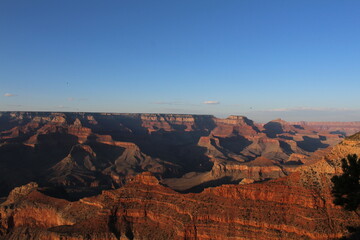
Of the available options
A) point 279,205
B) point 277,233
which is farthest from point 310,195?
point 277,233

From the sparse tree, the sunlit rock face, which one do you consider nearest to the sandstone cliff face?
the sparse tree

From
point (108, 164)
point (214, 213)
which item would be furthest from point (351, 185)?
point (108, 164)

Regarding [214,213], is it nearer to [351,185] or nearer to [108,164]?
[351,185]

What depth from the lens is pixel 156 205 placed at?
161ft

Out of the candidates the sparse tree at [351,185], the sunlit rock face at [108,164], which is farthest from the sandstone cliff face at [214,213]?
the sunlit rock face at [108,164]

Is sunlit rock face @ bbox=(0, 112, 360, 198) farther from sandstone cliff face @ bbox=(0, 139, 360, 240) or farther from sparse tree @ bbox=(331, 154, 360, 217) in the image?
sparse tree @ bbox=(331, 154, 360, 217)

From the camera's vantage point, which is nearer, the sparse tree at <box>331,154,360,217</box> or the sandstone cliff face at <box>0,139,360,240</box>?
the sparse tree at <box>331,154,360,217</box>

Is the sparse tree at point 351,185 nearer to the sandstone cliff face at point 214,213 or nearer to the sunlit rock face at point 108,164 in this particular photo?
the sandstone cliff face at point 214,213

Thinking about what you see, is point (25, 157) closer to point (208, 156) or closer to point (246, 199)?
point (208, 156)

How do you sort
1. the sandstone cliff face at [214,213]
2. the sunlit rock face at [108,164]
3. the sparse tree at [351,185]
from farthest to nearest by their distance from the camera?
the sunlit rock face at [108,164]
the sandstone cliff face at [214,213]
the sparse tree at [351,185]

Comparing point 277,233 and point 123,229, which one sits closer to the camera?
point 277,233

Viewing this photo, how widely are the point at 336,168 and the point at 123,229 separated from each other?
36.5 metres

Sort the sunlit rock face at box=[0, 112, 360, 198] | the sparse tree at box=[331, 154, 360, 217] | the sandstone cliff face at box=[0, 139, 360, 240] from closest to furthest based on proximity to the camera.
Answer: the sparse tree at box=[331, 154, 360, 217]
the sandstone cliff face at box=[0, 139, 360, 240]
the sunlit rock face at box=[0, 112, 360, 198]

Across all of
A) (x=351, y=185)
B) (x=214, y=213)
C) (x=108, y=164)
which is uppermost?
(x=351, y=185)
